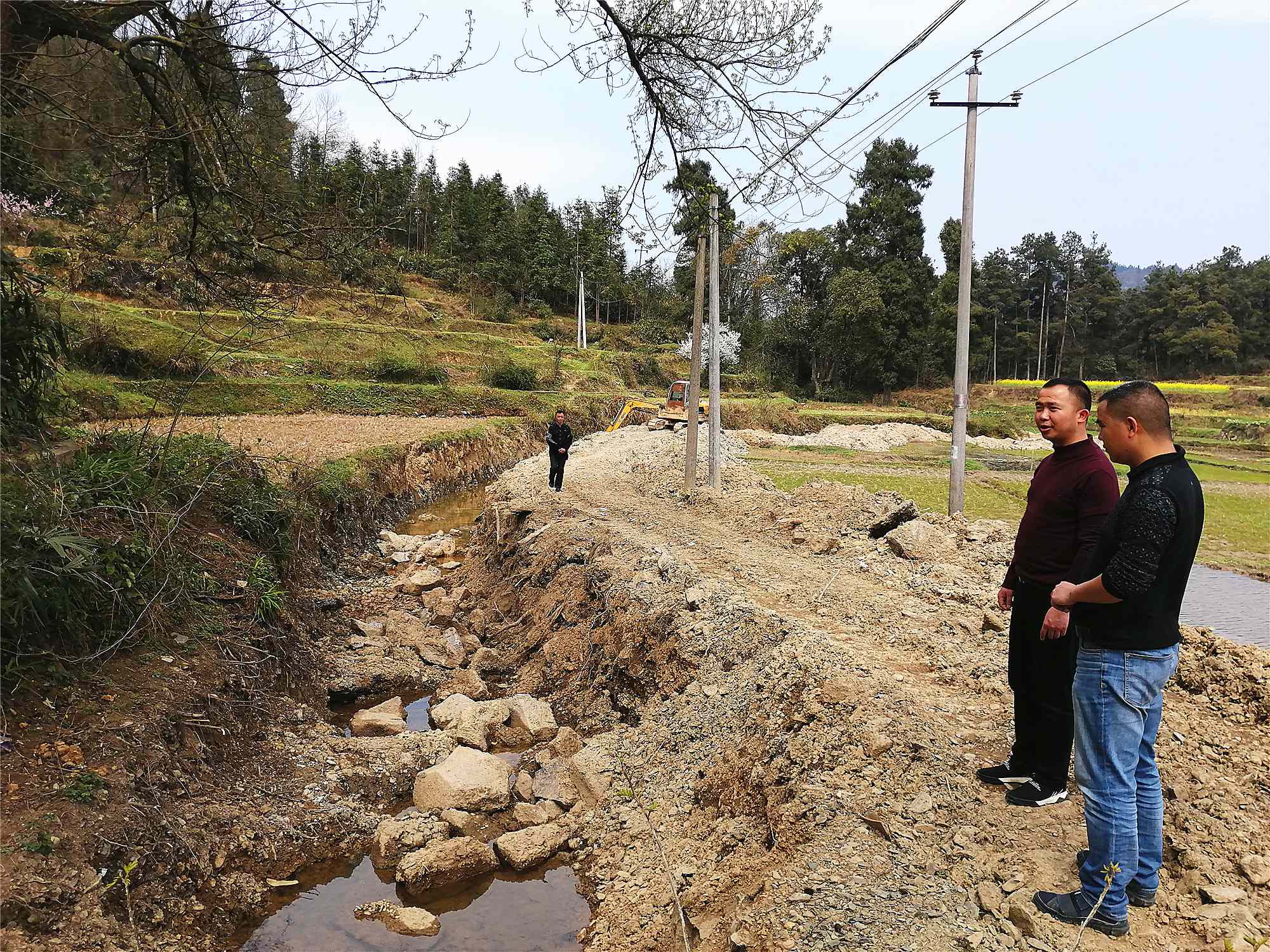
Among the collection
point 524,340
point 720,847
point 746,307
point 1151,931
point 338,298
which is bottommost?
point 720,847

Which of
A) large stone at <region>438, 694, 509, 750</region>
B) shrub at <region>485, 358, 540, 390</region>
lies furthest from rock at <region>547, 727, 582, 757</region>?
shrub at <region>485, 358, 540, 390</region>

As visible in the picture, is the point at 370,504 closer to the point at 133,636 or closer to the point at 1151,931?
the point at 133,636

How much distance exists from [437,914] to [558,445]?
964 centimetres

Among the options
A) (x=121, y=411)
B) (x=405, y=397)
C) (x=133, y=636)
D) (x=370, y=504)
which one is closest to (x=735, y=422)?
(x=405, y=397)

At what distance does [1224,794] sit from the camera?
3.52m

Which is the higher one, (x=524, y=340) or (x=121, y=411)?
(x=524, y=340)

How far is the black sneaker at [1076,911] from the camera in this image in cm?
281

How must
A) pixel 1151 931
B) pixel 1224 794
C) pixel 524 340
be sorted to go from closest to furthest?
1. pixel 1151 931
2. pixel 1224 794
3. pixel 524 340

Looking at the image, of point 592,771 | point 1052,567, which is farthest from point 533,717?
point 1052,567

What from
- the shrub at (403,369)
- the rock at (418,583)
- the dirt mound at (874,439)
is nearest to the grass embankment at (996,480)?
the dirt mound at (874,439)

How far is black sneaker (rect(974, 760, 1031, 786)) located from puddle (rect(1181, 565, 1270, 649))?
504cm

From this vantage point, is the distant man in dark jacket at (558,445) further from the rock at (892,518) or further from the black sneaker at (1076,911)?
the black sneaker at (1076,911)

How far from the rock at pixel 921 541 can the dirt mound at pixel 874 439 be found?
18936 mm

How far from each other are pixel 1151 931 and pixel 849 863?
1.26m
